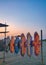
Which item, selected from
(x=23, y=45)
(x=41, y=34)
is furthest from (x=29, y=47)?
(x=41, y=34)

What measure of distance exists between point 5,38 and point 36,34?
2947 mm

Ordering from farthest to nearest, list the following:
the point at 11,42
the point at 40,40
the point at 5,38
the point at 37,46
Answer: the point at 5,38 → the point at 11,42 → the point at 40,40 → the point at 37,46

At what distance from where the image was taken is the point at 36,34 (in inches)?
372

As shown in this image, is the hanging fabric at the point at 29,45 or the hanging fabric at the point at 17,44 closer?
the hanging fabric at the point at 29,45

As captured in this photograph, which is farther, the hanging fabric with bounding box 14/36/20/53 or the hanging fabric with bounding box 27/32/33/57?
the hanging fabric with bounding box 14/36/20/53

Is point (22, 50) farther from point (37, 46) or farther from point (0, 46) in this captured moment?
point (0, 46)

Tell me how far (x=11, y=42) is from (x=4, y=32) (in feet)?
6.07

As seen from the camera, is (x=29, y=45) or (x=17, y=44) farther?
(x=17, y=44)

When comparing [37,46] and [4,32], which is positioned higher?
[4,32]

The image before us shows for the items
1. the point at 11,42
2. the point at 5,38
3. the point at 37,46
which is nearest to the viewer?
the point at 37,46

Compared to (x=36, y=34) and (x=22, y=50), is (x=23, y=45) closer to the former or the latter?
(x=22, y=50)

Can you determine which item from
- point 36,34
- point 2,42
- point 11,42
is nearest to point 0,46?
point 2,42

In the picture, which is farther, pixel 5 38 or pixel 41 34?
pixel 5 38

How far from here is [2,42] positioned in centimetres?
1210
